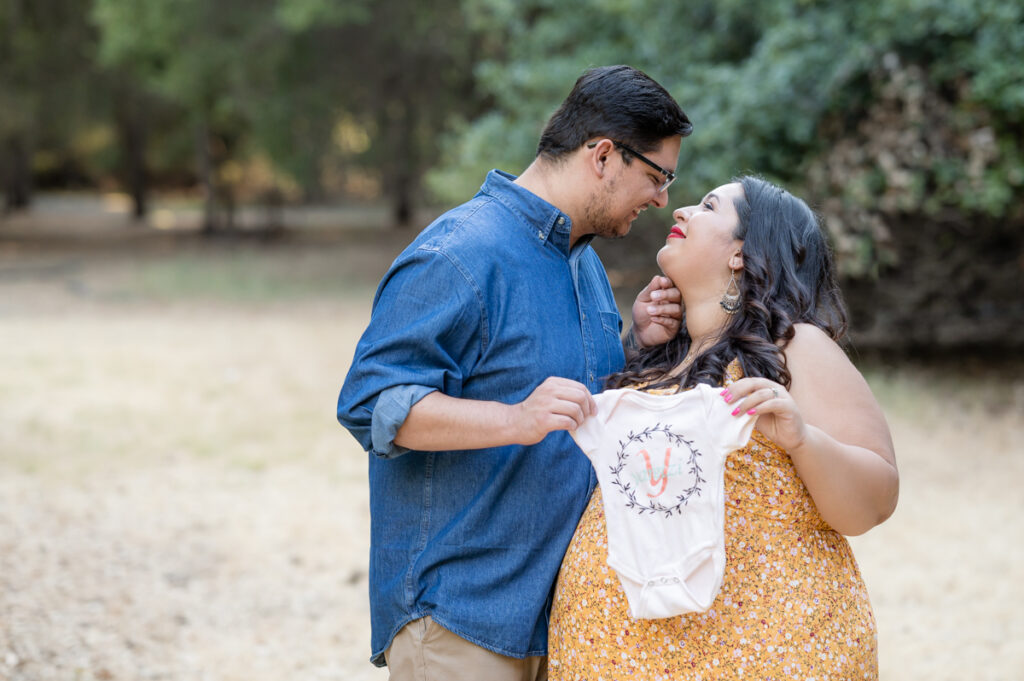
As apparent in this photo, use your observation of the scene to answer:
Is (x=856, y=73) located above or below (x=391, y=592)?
above

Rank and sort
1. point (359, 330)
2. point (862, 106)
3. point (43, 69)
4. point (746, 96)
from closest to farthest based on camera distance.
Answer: point (746, 96), point (862, 106), point (359, 330), point (43, 69)

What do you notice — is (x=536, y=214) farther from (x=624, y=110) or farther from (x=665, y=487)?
(x=665, y=487)

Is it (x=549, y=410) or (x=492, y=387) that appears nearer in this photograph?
(x=549, y=410)

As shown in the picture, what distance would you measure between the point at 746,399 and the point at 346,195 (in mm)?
45000

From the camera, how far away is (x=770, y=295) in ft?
7.23

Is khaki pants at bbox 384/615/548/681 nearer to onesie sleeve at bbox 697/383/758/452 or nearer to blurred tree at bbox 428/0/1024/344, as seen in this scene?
onesie sleeve at bbox 697/383/758/452

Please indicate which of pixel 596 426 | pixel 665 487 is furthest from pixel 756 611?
pixel 596 426

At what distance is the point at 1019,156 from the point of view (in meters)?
7.39

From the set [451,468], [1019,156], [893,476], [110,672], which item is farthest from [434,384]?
[1019,156]

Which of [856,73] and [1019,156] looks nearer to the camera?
[1019,156]

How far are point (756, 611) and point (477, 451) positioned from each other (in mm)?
701

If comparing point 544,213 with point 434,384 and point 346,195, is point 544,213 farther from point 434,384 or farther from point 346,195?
point 346,195

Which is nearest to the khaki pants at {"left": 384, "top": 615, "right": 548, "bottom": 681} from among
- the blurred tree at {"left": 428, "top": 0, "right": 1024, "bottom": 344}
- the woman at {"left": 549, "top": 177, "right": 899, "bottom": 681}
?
the woman at {"left": 549, "top": 177, "right": 899, "bottom": 681}

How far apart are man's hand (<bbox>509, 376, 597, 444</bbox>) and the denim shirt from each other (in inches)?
7.7
